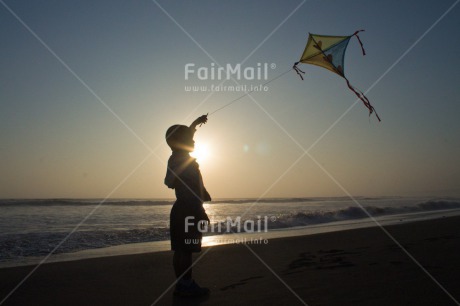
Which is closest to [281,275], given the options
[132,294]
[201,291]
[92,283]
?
[201,291]

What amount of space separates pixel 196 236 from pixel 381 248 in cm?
401

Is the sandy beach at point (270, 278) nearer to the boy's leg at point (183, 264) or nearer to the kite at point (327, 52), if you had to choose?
the boy's leg at point (183, 264)

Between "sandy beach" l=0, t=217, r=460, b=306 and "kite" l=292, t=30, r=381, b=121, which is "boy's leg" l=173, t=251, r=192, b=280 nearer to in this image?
"sandy beach" l=0, t=217, r=460, b=306

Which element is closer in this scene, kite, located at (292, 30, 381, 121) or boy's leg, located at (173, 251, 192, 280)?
boy's leg, located at (173, 251, 192, 280)

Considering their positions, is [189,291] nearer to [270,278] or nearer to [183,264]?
[183,264]

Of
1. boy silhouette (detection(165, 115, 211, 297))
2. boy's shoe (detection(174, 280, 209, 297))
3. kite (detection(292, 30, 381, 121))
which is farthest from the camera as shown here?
kite (detection(292, 30, 381, 121))

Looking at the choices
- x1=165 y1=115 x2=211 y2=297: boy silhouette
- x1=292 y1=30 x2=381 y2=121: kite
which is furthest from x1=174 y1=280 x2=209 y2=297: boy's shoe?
x1=292 y1=30 x2=381 y2=121: kite

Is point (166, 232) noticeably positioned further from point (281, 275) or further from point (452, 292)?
point (452, 292)

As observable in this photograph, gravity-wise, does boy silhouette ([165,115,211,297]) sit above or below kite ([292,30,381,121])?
below

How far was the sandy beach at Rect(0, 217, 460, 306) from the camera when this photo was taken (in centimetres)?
385

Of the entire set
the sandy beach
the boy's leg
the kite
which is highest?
the kite

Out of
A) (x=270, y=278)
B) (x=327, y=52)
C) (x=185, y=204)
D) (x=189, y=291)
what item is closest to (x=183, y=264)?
(x=189, y=291)

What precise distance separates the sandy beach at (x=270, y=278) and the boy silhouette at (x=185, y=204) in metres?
0.28

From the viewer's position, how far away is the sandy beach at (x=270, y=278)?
385 centimetres
